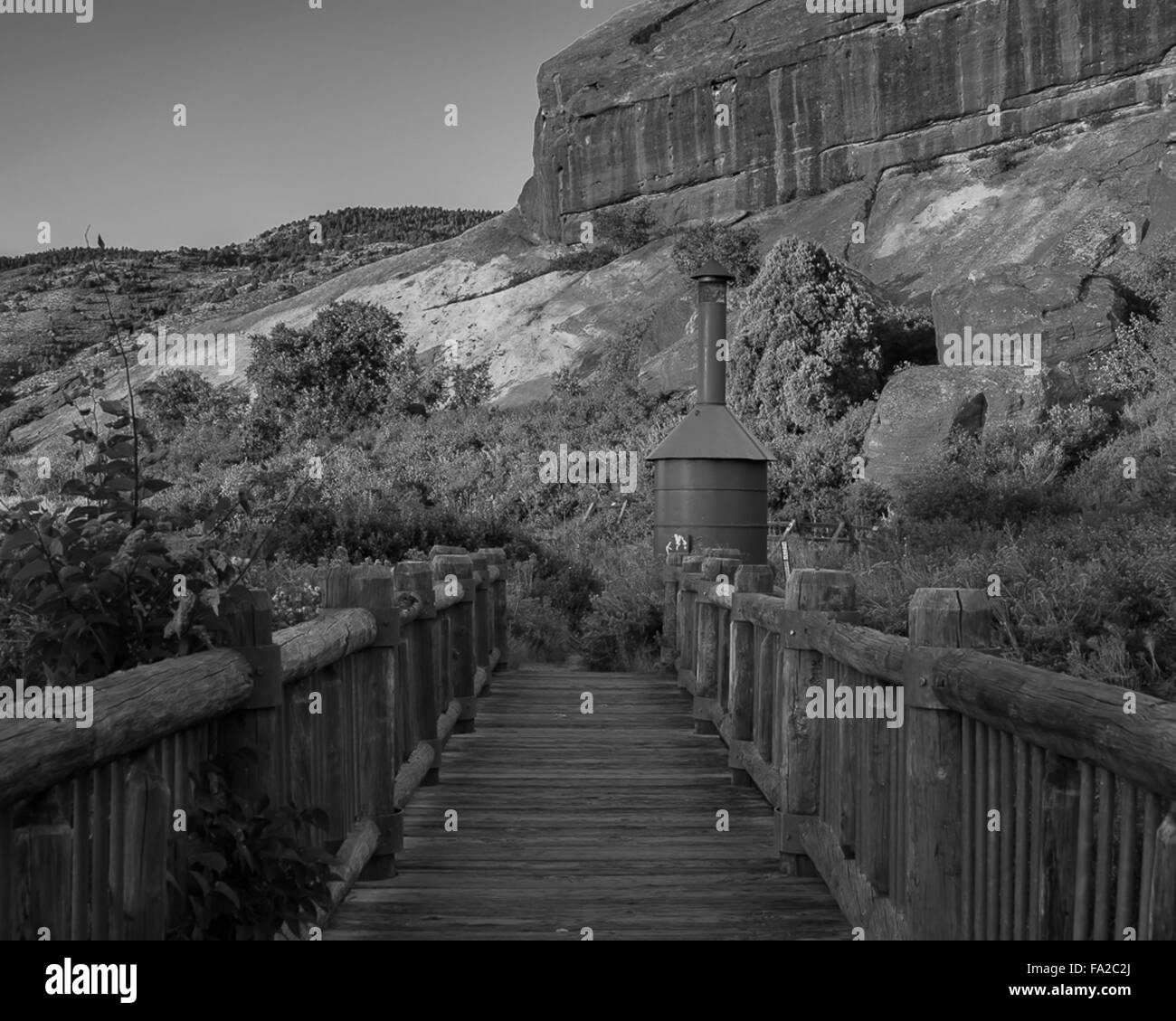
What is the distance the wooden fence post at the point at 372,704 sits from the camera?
5.35 meters

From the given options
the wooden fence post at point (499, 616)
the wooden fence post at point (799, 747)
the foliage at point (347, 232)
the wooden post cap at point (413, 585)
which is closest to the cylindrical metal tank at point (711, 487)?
the wooden fence post at point (499, 616)

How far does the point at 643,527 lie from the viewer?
23188 mm

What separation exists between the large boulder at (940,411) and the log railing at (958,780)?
1696cm

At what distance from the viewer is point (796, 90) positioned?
52750 millimetres

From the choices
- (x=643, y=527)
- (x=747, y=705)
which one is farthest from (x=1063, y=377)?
(x=747, y=705)

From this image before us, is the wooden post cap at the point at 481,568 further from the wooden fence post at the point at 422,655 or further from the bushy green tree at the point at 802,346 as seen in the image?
the bushy green tree at the point at 802,346

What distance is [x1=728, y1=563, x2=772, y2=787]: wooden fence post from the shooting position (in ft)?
24.5

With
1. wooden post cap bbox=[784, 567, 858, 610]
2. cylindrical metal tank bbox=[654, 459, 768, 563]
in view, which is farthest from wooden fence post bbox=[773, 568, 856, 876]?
cylindrical metal tank bbox=[654, 459, 768, 563]

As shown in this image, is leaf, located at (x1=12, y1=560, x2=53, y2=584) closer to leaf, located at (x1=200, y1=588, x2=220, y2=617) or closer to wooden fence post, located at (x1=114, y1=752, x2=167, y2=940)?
leaf, located at (x1=200, y1=588, x2=220, y2=617)

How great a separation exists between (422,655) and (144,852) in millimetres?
4456

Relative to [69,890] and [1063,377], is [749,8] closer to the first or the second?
[1063,377]

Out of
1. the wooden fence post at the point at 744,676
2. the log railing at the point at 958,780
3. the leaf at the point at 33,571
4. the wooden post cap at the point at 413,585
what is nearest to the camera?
the log railing at the point at 958,780

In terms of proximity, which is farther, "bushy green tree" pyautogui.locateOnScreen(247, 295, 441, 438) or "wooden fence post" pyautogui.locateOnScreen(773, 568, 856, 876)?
"bushy green tree" pyautogui.locateOnScreen(247, 295, 441, 438)

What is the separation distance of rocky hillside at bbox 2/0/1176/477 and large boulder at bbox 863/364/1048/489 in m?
8.02
